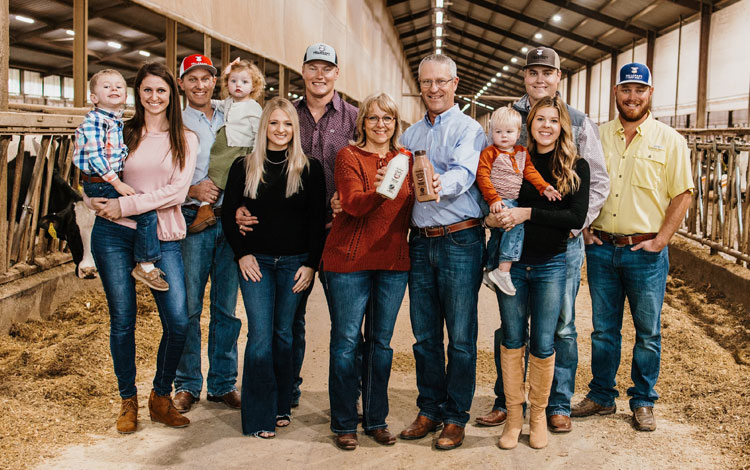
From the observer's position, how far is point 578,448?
11.9 ft

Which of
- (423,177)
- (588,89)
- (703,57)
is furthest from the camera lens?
(588,89)

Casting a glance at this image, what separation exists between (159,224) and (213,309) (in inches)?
29.5

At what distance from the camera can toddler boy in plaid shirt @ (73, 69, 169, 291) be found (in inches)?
134

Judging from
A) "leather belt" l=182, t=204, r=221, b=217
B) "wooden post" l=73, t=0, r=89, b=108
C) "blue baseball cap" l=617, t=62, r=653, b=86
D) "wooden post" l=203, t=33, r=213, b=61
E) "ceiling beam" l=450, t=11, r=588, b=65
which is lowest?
"leather belt" l=182, t=204, r=221, b=217

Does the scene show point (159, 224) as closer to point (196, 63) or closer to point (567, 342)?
point (196, 63)

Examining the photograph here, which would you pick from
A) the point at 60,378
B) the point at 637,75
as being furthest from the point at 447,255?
the point at 60,378

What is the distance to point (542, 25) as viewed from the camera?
2545cm

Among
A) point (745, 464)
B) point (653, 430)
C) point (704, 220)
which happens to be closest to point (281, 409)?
point (653, 430)

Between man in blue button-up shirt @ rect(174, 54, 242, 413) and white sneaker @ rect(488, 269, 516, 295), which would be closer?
white sneaker @ rect(488, 269, 516, 295)

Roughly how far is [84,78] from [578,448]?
522 cm

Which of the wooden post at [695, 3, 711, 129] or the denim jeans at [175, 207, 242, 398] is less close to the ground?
the wooden post at [695, 3, 711, 129]

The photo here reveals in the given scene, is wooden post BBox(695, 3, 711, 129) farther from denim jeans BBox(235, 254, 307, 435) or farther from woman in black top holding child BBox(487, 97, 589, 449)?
denim jeans BBox(235, 254, 307, 435)

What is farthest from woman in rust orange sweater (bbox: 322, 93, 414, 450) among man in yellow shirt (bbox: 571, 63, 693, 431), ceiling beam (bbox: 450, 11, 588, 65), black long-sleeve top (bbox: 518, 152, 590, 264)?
ceiling beam (bbox: 450, 11, 588, 65)

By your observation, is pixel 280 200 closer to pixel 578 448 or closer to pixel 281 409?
pixel 281 409
